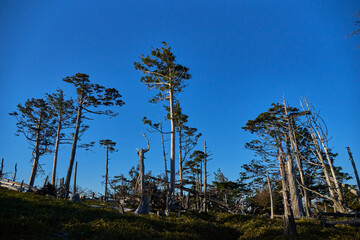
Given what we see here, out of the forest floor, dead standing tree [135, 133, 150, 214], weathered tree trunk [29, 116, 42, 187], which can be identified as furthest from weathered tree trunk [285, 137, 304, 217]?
weathered tree trunk [29, 116, 42, 187]

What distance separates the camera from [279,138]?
2211cm

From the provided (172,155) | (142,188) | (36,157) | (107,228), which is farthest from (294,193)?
(36,157)

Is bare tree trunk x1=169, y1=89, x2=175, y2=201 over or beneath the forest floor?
over

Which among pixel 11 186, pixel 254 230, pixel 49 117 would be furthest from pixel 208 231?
pixel 49 117

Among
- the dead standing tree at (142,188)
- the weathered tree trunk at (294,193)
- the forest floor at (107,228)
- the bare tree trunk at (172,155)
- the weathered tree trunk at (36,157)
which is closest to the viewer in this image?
the forest floor at (107,228)

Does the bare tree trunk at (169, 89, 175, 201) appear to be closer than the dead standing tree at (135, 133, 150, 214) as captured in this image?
No

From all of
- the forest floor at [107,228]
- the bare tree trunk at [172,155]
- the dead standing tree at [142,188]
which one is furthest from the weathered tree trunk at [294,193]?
the dead standing tree at [142,188]

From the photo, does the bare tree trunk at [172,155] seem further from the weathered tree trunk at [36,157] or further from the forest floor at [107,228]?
the weathered tree trunk at [36,157]

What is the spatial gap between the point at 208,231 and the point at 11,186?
21772 millimetres

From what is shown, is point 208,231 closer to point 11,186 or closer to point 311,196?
point 311,196

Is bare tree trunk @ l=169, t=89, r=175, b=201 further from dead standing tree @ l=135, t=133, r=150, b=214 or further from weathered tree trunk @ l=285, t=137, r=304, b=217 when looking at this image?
weathered tree trunk @ l=285, t=137, r=304, b=217

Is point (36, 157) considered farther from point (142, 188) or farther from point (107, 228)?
point (107, 228)

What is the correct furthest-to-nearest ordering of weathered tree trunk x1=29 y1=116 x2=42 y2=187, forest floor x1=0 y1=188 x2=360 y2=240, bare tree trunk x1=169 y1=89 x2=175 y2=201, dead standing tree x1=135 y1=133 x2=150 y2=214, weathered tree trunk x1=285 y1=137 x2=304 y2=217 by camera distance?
weathered tree trunk x1=29 y1=116 x2=42 y2=187, weathered tree trunk x1=285 y1=137 x2=304 y2=217, bare tree trunk x1=169 y1=89 x2=175 y2=201, dead standing tree x1=135 y1=133 x2=150 y2=214, forest floor x1=0 y1=188 x2=360 y2=240

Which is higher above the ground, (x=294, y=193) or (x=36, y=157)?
(x=36, y=157)
